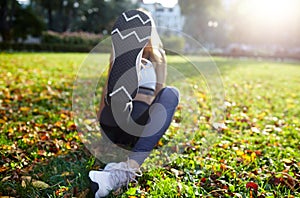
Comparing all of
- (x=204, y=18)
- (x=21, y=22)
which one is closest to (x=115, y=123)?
(x=21, y=22)

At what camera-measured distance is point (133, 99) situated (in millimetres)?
1927

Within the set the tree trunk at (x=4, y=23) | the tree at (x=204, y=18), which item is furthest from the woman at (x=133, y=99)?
the tree at (x=204, y=18)

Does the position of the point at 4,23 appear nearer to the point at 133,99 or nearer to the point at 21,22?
the point at 21,22

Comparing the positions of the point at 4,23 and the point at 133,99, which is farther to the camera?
the point at 4,23

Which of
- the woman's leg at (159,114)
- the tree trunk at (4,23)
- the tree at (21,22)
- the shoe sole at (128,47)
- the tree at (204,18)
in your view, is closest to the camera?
the shoe sole at (128,47)

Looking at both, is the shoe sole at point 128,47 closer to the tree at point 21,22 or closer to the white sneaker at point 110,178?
the white sneaker at point 110,178

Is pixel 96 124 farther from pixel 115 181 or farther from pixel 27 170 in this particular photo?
pixel 115 181

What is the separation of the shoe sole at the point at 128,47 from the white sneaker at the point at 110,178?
44cm

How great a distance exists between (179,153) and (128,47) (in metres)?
1.05

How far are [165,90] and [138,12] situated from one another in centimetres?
55

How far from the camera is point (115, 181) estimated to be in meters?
1.78

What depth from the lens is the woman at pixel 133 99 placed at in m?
1.73

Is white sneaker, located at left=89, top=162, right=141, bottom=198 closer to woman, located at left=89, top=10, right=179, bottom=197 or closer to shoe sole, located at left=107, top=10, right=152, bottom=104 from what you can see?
woman, located at left=89, top=10, right=179, bottom=197

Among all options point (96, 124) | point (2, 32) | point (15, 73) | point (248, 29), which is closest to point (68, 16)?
point (2, 32)
